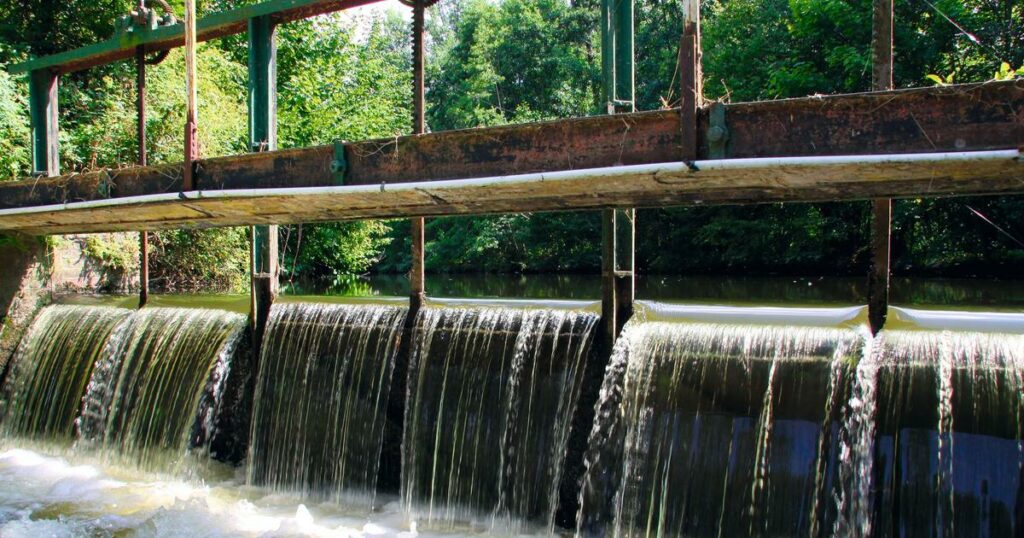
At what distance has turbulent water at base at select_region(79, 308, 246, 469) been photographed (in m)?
9.89

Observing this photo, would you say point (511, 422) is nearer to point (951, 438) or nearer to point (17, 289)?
point (951, 438)

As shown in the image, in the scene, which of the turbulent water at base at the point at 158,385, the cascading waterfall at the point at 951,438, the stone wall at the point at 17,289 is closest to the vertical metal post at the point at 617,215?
the cascading waterfall at the point at 951,438

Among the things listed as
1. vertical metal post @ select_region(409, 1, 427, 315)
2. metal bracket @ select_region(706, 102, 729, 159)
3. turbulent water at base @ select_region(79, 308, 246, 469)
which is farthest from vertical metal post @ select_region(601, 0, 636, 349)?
turbulent water at base @ select_region(79, 308, 246, 469)

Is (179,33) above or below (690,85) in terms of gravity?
above

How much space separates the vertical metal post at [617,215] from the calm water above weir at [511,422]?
0.25m

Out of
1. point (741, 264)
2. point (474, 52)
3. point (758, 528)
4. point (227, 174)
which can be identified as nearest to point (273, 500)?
point (227, 174)

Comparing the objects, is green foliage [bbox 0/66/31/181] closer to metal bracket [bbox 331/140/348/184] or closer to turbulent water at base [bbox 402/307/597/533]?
turbulent water at base [bbox 402/307/597/533]

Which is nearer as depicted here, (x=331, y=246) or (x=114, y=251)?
(x=114, y=251)

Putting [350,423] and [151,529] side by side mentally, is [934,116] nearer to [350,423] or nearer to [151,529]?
[350,423]

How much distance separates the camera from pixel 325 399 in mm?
9266

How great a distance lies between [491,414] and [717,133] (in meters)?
4.03

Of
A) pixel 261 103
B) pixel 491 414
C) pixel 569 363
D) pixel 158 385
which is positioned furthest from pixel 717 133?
pixel 158 385

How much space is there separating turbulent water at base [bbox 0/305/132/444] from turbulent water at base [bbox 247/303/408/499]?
2815 mm

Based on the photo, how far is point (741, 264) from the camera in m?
27.7
